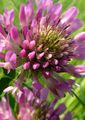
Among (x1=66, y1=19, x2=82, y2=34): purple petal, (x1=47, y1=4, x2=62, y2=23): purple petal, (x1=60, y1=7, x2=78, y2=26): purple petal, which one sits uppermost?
(x1=47, y1=4, x2=62, y2=23): purple petal

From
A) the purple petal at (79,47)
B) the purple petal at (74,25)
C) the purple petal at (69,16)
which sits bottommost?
the purple petal at (79,47)

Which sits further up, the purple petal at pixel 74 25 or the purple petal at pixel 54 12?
the purple petal at pixel 54 12

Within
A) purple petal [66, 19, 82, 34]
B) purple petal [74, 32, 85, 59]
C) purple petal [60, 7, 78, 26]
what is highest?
purple petal [60, 7, 78, 26]

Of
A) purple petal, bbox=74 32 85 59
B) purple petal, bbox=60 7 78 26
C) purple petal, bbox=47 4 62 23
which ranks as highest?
purple petal, bbox=47 4 62 23

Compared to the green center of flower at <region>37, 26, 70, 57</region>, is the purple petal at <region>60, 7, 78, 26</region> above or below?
above

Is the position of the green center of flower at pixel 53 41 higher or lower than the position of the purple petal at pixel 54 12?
lower

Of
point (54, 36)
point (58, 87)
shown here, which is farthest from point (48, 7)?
point (58, 87)

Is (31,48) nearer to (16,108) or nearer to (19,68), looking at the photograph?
(19,68)

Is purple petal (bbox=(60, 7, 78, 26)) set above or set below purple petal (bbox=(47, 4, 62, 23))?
below

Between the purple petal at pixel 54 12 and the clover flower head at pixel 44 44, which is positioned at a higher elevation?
the purple petal at pixel 54 12

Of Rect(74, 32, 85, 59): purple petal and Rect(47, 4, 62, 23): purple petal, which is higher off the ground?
Rect(47, 4, 62, 23): purple petal

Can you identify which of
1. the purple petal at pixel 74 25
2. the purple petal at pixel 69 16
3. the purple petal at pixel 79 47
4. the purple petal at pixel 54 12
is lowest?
the purple petal at pixel 79 47
